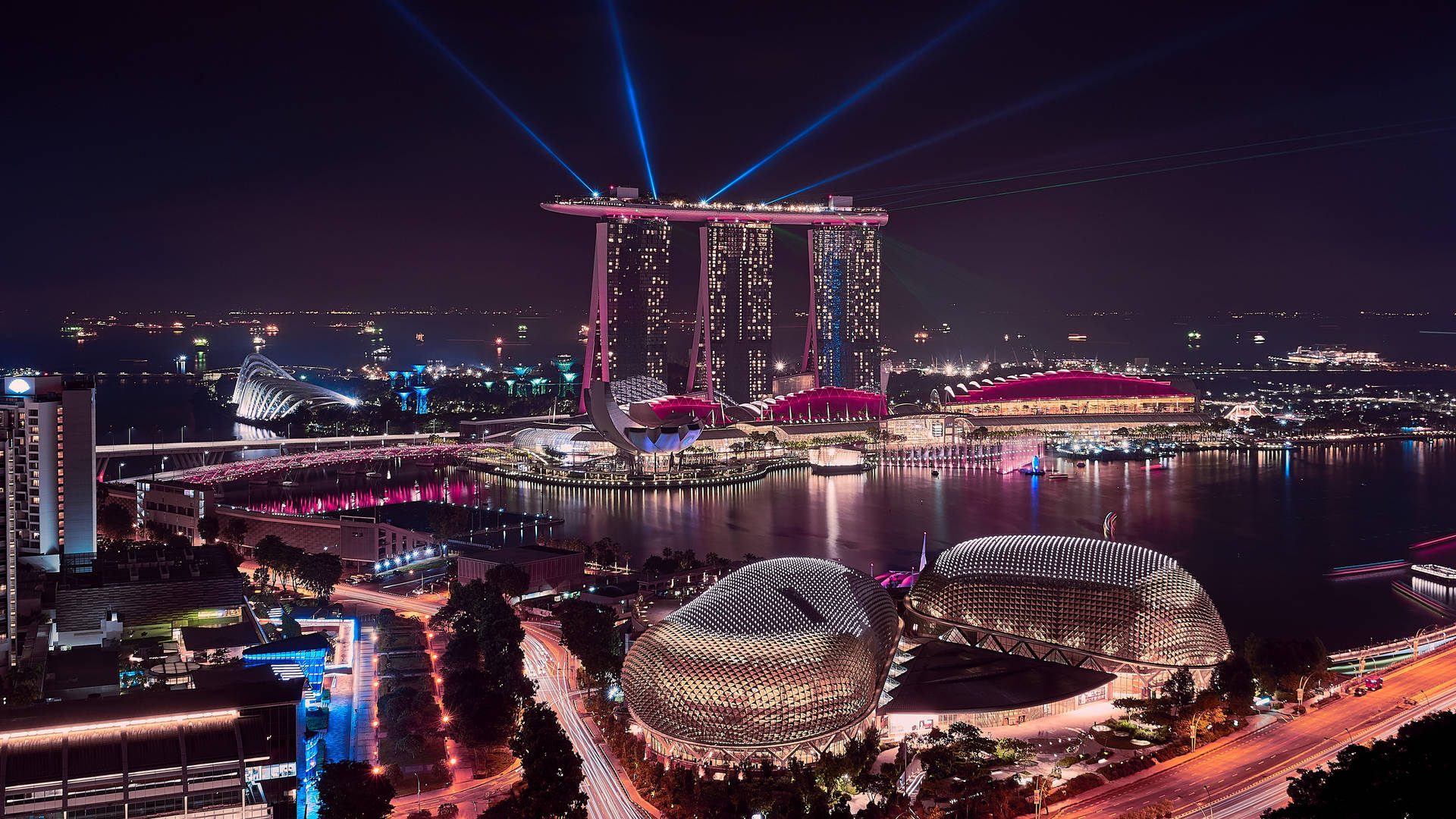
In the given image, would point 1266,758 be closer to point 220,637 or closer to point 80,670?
point 220,637

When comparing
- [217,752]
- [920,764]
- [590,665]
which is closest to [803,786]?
[920,764]

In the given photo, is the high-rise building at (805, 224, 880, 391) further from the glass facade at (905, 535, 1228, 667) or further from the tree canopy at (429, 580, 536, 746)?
the tree canopy at (429, 580, 536, 746)

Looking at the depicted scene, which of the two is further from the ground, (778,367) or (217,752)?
(778,367)

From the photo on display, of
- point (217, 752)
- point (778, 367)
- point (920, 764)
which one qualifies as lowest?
point (920, 764)

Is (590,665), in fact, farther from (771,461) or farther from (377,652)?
(771,461)

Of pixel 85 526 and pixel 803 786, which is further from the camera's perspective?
pixel 85 526

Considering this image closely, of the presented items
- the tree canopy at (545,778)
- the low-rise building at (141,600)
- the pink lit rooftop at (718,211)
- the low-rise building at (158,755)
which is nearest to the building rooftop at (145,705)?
the low-rise building at (158,755)

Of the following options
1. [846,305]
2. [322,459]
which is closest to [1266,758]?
[322,459]
